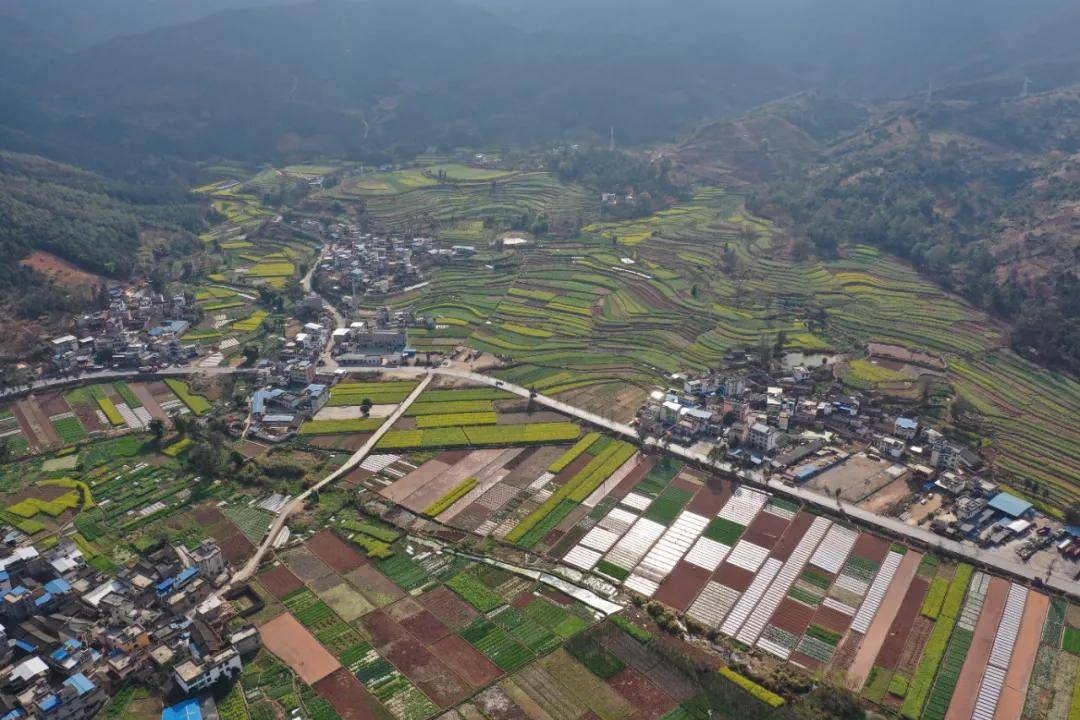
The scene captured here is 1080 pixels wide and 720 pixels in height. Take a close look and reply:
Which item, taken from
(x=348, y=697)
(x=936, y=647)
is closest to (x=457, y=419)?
(x=348, y=697)

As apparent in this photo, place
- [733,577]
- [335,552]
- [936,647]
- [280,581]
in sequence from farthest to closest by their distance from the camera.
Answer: [335,552]
[733,577]
[280,581]
[936,647]

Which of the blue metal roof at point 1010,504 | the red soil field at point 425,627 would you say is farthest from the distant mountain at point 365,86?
the red soil field at point 425,627

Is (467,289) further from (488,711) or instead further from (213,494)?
(488,711)

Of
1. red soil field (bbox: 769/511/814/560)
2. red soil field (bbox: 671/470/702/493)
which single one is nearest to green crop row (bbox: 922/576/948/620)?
red soil field (bbox: 769/511/814/560)

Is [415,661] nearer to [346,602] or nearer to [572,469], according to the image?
[346,602]

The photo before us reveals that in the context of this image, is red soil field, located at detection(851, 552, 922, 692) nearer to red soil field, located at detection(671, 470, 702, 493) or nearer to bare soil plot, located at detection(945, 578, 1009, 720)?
bare soil plot, located at detection(945, 578, 1009, 720)

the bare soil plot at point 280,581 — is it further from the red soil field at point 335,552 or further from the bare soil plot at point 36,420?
the bare soil plot at point 36,420
